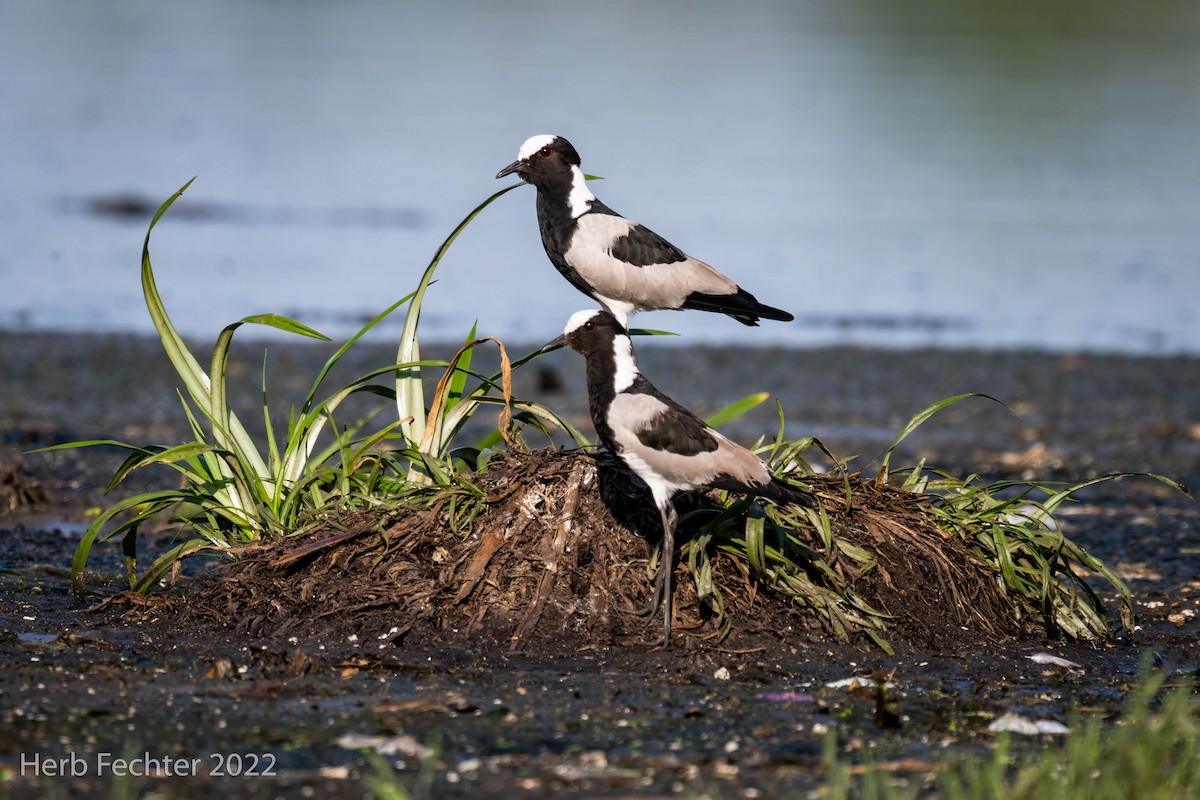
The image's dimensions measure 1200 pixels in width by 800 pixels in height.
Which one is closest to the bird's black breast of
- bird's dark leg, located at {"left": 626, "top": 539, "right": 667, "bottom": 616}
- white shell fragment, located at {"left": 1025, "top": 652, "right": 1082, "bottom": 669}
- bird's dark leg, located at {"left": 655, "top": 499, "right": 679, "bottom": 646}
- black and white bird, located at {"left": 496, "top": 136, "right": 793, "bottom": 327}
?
black and white bird, located at {"left": 496, "top": 136, "right": 793, "bottom": 327}

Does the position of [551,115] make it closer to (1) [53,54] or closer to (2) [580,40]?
(1) [53,54]

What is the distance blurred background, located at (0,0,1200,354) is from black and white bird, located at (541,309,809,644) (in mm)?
7633

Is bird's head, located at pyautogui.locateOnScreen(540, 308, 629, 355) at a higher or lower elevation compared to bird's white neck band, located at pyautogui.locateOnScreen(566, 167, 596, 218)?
lower

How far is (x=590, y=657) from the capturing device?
4.89 metres

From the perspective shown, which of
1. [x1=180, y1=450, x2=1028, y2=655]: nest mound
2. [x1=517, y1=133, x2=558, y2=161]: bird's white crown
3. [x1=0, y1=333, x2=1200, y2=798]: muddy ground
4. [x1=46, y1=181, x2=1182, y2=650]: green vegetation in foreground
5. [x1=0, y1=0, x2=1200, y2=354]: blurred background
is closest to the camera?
[x1=0, y1=333, x2=1200, y2=798]: muddy ground

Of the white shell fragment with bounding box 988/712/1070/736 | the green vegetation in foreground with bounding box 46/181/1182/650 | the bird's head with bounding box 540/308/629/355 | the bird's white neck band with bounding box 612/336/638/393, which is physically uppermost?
the bird's head with bounding box 540/308/629/355

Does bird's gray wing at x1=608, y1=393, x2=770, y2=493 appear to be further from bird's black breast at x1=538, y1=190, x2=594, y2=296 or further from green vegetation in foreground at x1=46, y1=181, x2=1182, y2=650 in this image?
bird's black breast at x1=538, y1=190, x2=594, y2=296

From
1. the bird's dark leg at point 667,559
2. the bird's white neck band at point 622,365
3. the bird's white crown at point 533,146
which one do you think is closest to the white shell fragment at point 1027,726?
the bird's dark leg at point 667,559

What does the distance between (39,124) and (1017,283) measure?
55.1 ft

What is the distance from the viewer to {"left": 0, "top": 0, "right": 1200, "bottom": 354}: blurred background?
14.6 meters

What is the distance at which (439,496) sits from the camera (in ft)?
17.3

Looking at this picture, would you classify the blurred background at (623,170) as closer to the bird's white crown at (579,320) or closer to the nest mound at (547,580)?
the nest mound at (547,580)

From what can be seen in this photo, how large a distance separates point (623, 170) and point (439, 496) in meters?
16.2

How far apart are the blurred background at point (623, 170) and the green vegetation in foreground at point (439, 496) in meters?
7.00
